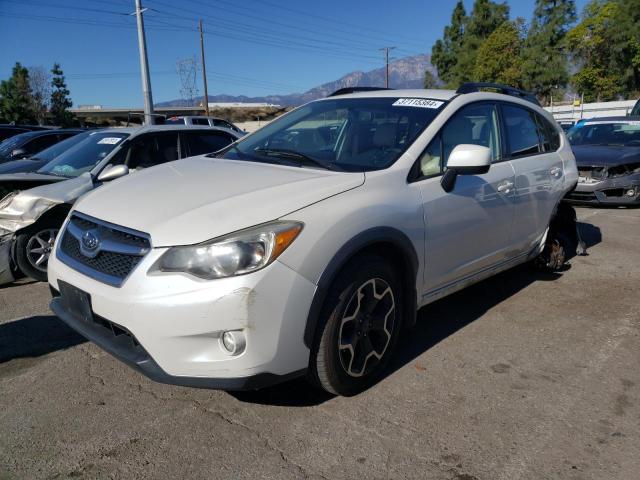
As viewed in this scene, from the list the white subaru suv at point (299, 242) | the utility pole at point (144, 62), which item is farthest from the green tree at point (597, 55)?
the white subaru suv at point (299, 242)

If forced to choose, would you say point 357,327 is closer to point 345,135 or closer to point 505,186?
point 345,135

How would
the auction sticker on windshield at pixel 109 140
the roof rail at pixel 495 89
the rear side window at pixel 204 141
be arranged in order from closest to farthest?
the roof rail at pixel 495 89 < the auction sticker on windshield at pixel 109 140 < the rear side window at pixel 204 141

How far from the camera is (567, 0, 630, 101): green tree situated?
160ft

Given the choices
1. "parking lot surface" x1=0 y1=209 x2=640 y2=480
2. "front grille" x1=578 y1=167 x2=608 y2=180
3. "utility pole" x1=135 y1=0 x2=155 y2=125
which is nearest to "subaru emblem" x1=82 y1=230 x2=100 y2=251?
"parking lot surface" x1=0 y1=209 x2=640 y2=480

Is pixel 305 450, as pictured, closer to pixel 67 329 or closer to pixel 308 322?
pixel 308 322

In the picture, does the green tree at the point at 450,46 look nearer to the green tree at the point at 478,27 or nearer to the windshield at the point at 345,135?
the green tree at the point at 478,27

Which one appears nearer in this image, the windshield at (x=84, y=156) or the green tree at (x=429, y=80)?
the windshield at (x=84, y=156)

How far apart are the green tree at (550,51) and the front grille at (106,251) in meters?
47.7

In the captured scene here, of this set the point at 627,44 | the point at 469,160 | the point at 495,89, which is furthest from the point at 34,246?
the point at 627,44

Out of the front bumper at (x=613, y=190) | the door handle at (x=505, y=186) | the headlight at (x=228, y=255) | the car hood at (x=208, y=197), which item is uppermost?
the car hood at (x=208, y=197)

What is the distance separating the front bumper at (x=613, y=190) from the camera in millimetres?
8664

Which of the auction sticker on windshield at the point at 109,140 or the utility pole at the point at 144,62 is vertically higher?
the utility pole at the point at 144,62

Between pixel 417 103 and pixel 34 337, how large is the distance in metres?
3.25

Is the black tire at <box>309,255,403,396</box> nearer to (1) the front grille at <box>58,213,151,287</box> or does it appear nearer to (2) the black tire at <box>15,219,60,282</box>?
(1) the front grille at <box>58,213,151,287</box>
